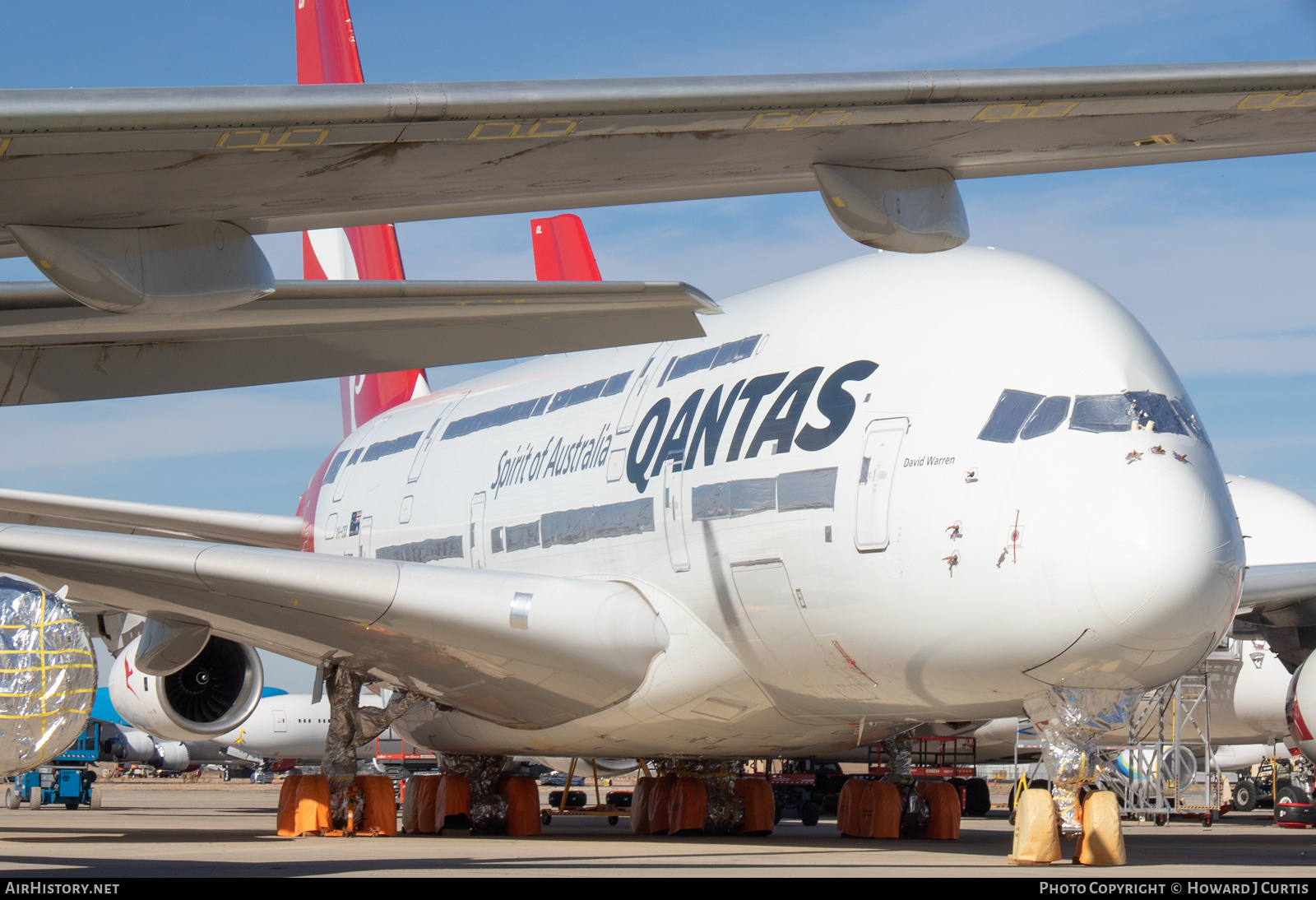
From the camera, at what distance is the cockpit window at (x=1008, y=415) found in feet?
27.8

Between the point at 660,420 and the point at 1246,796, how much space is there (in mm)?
18304

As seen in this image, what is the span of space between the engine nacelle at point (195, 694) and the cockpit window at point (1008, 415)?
9.48m

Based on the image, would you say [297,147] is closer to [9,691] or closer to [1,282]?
[1,282]

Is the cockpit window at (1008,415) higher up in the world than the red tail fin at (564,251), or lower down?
lower down

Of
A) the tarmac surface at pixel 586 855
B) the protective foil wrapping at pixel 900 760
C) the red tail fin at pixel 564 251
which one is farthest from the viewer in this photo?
the red tail fin at pixel 564 251

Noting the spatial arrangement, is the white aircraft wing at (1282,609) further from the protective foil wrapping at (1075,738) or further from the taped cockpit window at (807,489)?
the taped cockpit window at (807,489)

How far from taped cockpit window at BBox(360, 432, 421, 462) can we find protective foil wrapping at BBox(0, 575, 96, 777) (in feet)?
23.6

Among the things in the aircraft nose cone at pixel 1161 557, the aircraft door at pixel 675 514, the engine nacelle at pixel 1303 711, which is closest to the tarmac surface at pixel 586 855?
the engine nacelle at pixel 1303 711

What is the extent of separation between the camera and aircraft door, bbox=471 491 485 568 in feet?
42.6

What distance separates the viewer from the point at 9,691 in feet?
25.0

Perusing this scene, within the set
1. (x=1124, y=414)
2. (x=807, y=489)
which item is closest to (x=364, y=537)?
(x=807, y=489)

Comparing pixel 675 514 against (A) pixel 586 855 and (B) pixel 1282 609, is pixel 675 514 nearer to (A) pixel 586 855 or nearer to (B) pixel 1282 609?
(A) pixel 586 855

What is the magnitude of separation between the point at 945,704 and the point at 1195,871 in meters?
1.77

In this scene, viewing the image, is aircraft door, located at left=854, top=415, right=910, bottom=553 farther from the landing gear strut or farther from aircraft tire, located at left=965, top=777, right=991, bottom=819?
aircraft tire, located at left=965, top=777, right=991, bottom=819
